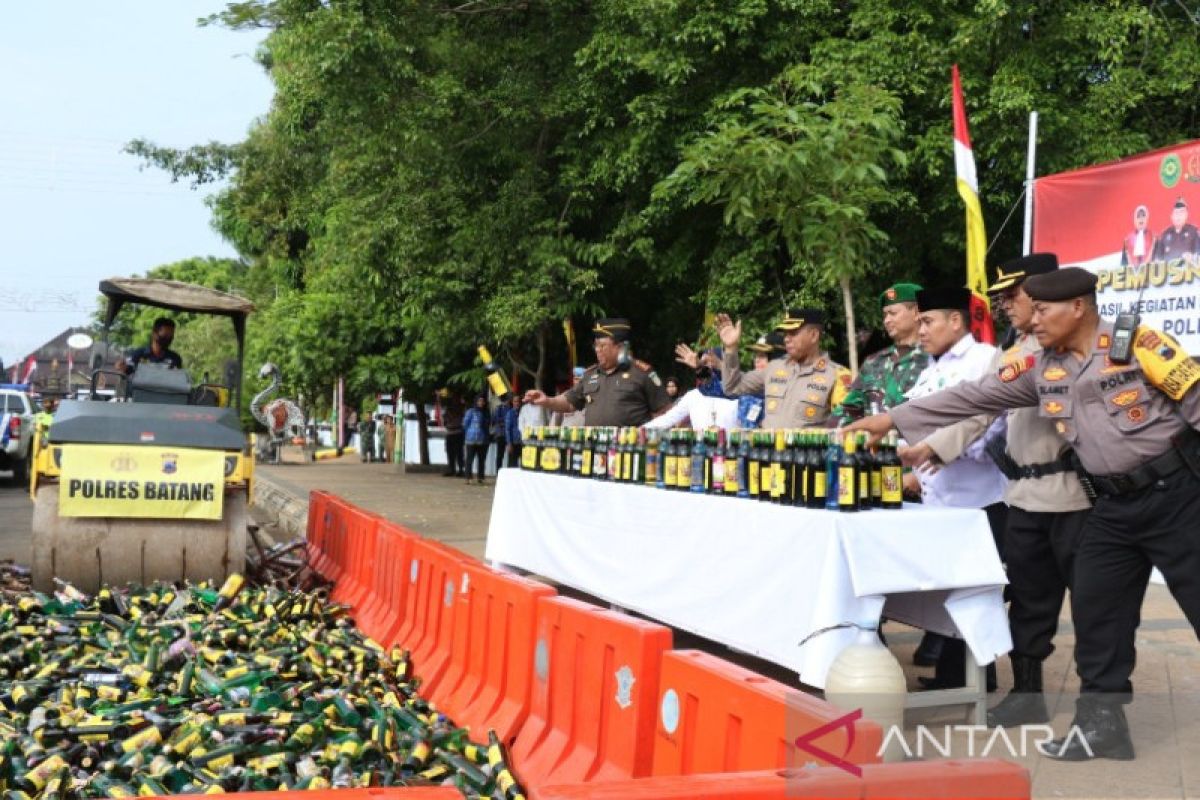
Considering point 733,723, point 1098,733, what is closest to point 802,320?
point 1098,733

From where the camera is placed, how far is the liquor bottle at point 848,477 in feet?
19.1

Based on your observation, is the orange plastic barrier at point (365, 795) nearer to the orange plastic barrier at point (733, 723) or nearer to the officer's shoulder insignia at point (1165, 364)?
the orange plastic barrier at point (733, 723)

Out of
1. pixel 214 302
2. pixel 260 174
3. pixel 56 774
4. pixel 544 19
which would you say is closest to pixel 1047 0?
pixel 544 19

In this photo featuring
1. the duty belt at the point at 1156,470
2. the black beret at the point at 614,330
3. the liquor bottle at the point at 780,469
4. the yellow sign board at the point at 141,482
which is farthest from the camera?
the black beret at the point at 614,330

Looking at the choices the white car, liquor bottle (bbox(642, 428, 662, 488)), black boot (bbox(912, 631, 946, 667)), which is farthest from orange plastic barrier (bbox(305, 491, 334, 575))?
the white car

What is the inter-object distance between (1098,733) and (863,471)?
4.95ft

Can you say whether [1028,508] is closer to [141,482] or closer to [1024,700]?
[1024,700]

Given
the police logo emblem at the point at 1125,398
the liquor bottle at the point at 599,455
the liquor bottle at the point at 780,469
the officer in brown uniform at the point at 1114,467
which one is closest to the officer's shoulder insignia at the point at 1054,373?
the officer in brown uniform at the point at 1114,467

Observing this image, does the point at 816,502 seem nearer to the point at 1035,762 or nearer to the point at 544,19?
the point at 1035,762

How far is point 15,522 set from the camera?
53.5 ft

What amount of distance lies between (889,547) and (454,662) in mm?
2324

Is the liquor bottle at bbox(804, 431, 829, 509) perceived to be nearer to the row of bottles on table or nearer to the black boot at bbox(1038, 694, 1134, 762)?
the row of bottles on table

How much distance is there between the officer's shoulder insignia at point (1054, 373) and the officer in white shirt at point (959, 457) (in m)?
1.05

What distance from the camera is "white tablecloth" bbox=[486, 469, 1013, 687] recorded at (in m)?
5.56
